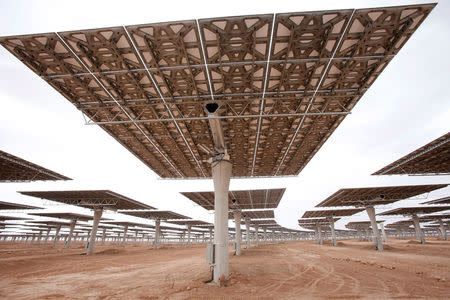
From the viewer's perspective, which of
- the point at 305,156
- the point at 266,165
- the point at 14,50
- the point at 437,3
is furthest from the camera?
the point at 266,165

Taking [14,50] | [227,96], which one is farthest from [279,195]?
[14,50]

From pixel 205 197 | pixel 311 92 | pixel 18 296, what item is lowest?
pixel 18 296

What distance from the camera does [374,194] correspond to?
121ft

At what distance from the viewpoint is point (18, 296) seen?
10398 mm

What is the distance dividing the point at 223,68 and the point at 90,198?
125 ft

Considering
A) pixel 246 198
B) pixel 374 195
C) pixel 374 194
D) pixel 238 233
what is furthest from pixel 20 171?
pixel 374 195

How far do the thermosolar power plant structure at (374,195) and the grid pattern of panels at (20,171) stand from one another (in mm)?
38834

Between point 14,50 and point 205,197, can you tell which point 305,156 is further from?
point 14,50

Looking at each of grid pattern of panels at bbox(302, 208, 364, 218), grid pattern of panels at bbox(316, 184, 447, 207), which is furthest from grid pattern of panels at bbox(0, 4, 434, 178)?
grid pattern of panels at bbox(302, 208, 364, 218)

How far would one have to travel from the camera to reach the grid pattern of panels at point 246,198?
33156mm

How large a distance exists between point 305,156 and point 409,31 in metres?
13.8

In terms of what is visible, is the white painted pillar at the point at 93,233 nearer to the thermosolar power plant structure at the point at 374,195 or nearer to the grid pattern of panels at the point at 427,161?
the thermosolar power plant structure at the point at 374,195

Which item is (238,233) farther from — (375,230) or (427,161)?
(427,161)

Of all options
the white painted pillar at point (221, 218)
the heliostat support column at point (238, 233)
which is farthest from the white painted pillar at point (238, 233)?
the white painted pillar at point (221, 218)
